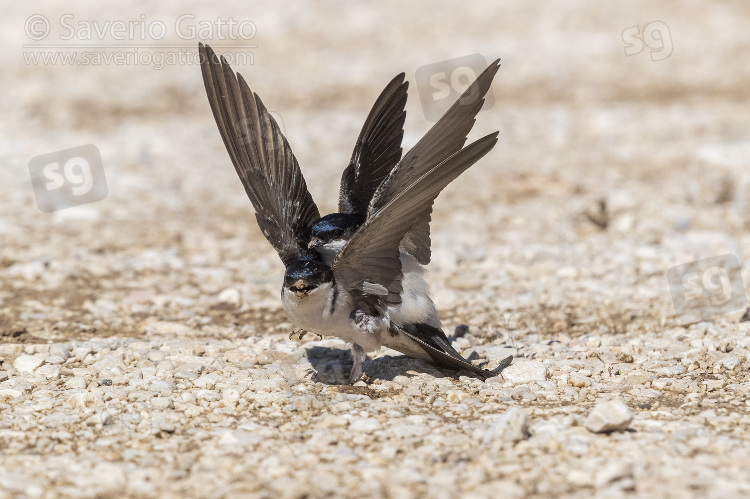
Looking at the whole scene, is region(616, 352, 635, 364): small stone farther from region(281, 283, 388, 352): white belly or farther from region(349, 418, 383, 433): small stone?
region(349, 418, 383, 433): small stone

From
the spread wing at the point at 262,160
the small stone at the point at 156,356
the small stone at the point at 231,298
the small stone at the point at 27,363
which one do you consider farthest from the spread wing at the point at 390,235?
the small stone at the point at 231,298

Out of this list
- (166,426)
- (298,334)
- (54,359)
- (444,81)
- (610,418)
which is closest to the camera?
(610,418)

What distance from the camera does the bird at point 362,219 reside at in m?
3.73

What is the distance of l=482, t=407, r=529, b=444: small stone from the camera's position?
345cm

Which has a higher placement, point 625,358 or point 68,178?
point 68,178

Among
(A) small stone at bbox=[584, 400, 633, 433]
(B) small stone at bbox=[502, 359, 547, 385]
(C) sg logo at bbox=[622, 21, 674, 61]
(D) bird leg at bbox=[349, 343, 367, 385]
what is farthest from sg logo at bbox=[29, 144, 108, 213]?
(C) sg logo at bbox=[622, 21, 674, 61]

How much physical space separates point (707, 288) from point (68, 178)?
5.40m

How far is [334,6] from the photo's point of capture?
39.3 ft

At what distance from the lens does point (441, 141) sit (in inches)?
151

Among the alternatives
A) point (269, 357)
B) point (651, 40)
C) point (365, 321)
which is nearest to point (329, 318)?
point (365, 321)

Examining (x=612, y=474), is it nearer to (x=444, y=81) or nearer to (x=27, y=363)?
(x=27, y=363)

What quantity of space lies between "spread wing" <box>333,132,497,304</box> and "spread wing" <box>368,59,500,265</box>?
60 mm

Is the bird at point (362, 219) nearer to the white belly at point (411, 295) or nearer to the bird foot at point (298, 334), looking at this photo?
the white belly at point (411, 295)

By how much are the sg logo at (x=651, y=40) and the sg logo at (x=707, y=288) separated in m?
5.60
